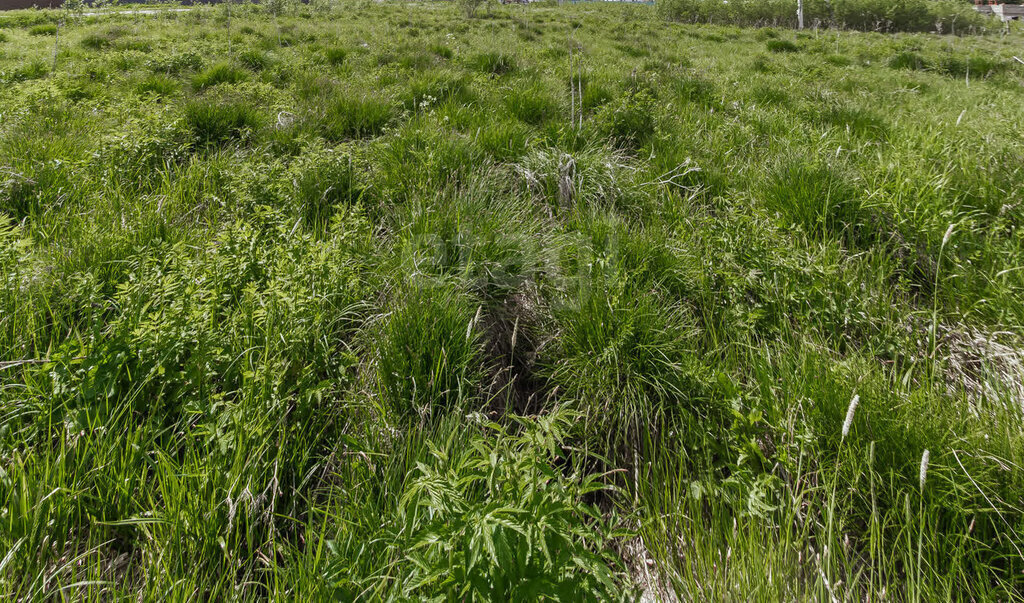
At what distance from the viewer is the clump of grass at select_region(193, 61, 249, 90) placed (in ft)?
19.2

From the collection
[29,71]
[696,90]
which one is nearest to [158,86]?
[29,71]

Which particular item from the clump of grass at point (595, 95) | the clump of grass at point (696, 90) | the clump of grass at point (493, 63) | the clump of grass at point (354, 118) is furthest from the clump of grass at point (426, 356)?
the clump of grass at point (493, 63)

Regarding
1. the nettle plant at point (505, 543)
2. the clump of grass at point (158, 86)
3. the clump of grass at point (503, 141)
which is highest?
the clump of grass at point (158, 86)

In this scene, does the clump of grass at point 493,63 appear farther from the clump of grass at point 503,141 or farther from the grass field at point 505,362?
the clump of grass at point 503,141

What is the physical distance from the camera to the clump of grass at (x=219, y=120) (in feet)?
14.1

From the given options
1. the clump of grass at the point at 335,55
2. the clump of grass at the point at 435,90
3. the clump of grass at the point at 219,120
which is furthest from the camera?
the clump of grass at the point at 335,55

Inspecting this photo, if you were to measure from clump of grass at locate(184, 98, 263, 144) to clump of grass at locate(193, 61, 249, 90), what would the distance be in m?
1.70

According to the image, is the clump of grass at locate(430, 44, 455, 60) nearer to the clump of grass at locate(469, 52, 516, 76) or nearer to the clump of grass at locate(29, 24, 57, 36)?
the clump of grass at locate(469, 52, 516, 76)

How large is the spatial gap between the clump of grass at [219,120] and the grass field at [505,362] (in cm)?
3

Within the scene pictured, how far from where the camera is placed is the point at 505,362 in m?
2.46

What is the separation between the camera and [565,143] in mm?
4152

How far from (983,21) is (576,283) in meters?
40.1

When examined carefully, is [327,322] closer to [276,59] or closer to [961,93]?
[276,59]

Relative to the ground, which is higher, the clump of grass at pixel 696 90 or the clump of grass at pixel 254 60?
the clump of grass at pixel 254 60
